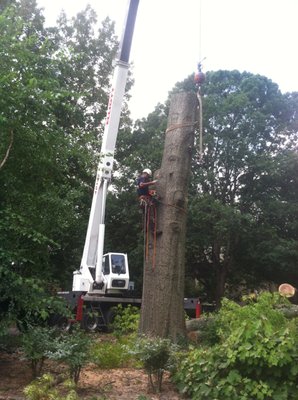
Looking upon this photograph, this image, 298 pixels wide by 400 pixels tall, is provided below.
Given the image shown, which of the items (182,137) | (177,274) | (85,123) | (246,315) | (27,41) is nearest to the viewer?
(246,315)

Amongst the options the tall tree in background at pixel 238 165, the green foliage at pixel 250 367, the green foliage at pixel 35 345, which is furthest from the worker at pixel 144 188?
the tall tree in background at pixel 238 165

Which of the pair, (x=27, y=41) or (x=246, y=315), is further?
(x=27, y=41)

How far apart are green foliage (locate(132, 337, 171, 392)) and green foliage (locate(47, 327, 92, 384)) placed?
56cm

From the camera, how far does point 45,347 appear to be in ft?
17.2

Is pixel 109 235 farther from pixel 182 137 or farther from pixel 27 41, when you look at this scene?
pixel 27 41

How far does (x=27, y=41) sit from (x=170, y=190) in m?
3.09

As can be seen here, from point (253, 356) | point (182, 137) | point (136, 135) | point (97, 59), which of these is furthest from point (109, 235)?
point (253, 356)

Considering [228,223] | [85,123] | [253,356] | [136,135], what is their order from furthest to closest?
[136,135] → [85,123] → [228,223] → [253,356]

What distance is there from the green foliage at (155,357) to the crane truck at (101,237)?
612cm

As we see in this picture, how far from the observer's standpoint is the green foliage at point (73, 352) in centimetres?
500

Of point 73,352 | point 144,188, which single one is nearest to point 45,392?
point 73,352

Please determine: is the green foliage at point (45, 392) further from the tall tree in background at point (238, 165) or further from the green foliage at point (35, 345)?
the tall tree in background at point (238, 165)

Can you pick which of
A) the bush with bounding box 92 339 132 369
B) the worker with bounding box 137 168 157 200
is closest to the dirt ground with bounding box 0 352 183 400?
the bush with bounding box 92 339 132 369

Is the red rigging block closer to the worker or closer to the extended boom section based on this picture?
the worker
